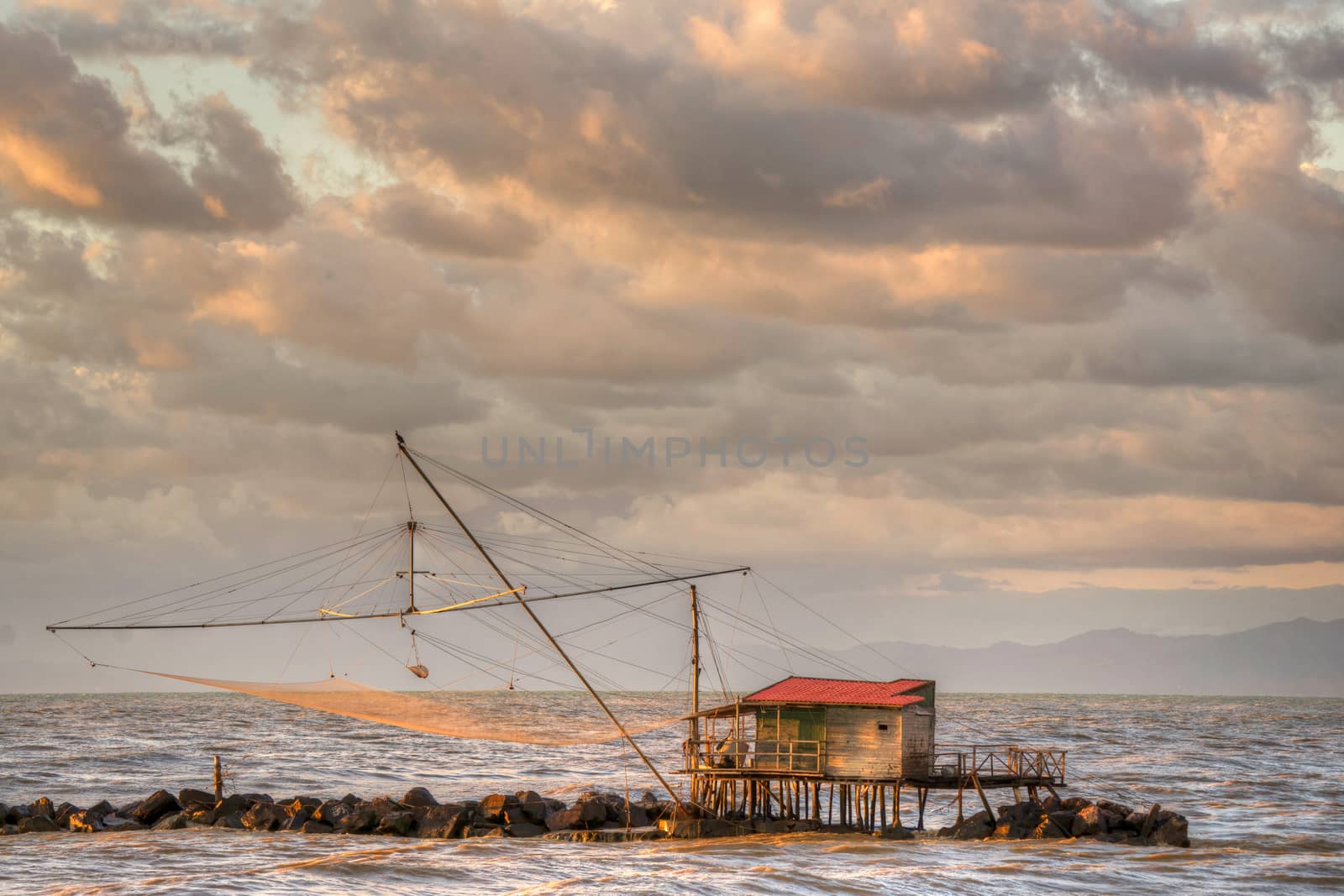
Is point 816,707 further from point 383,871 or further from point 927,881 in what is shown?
point 383,871

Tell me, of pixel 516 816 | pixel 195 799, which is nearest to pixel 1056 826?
pixel 516 816

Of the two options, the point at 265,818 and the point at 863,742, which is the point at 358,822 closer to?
the point at 265,818

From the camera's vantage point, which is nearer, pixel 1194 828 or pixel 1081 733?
pixel 1194 828

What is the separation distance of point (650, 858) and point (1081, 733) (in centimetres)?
9024

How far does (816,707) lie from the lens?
148 feet

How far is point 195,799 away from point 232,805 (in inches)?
74.5

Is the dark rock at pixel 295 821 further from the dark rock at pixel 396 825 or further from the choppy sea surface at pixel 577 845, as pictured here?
the dark rock at pixel 396 825

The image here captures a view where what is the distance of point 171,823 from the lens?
158ft

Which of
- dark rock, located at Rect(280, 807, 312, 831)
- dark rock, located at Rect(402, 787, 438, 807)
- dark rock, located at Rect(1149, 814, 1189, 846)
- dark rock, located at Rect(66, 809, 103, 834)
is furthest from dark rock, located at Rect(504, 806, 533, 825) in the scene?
dark rock, located at Rect(1149, 814, 1189, 846)

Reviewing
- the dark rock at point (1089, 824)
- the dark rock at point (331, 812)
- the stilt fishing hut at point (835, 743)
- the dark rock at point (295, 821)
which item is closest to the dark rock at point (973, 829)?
the stilt fishing hut at point (835, 743)

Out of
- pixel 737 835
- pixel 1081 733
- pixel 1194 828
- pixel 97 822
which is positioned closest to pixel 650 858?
pixel 737 835

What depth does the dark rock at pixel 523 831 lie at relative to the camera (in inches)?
1815

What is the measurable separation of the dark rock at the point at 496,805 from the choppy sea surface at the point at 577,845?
7.80ft

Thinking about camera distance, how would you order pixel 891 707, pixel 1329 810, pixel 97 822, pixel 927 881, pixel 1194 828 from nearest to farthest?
pixel 927 881, pixel 891 707, pixel 97 822, pixel 1194 828, pixel 1329 810
